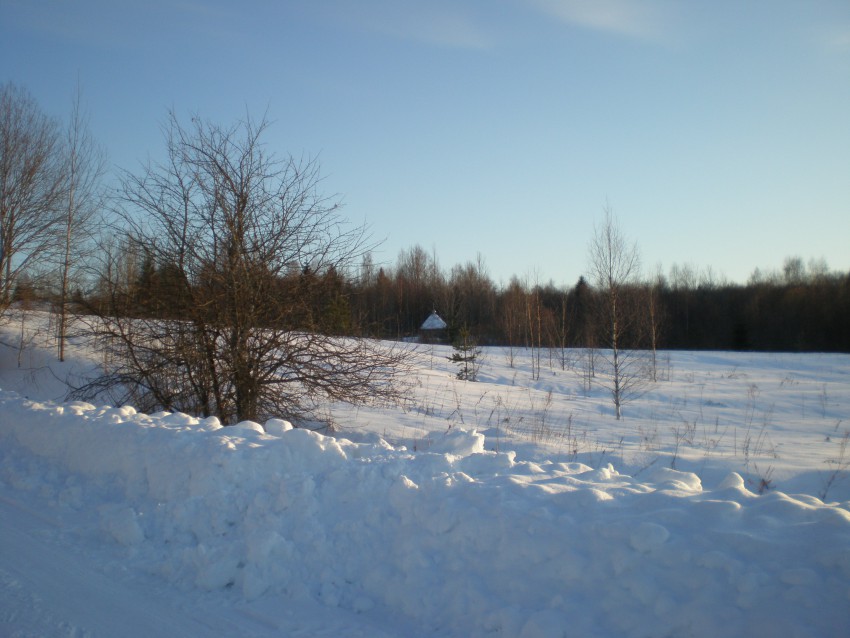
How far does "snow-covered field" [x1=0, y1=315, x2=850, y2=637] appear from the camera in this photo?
3291 millimetres

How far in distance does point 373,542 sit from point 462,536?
721 millimetres

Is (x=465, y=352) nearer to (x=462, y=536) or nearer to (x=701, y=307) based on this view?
(x=462, y=536)

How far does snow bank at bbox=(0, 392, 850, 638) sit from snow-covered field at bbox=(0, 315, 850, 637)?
1cm

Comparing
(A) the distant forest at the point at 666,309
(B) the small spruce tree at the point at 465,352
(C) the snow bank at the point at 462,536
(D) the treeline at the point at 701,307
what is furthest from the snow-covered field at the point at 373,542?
(D) the treeline at the point at 701,307

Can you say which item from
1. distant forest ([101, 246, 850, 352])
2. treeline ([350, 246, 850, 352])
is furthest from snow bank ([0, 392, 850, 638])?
treeline ([350, 246, 850, 352])

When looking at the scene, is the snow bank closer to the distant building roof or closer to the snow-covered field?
the snow-covered field

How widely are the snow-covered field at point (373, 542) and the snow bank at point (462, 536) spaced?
0.5 inches

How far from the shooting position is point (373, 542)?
429 centimetres

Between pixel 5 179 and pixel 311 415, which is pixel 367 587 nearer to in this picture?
pixel 311 415

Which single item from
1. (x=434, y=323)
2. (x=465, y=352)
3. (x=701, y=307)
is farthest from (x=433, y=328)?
(x=701, y=307)

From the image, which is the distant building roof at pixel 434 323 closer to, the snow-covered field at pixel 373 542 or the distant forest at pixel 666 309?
the distant forest at pixel 666 309

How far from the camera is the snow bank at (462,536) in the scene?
3234 millimetres

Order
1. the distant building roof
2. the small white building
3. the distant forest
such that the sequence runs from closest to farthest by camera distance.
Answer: the distant forest, the small white building, the distant building roof

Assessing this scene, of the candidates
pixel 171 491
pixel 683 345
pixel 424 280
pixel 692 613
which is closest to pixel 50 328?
pixel 171 491
